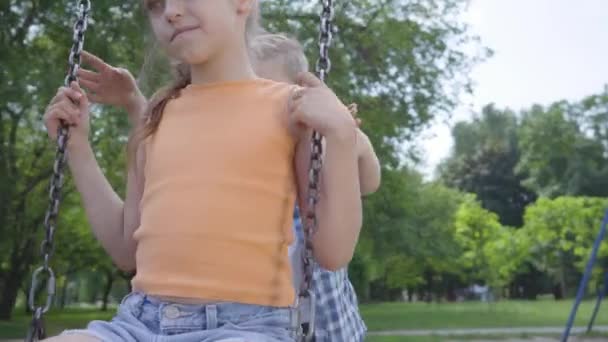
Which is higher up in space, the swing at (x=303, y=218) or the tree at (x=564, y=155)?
the tree at (x=564, y=155)

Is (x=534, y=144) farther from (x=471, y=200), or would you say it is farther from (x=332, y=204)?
(x=332, y=204)

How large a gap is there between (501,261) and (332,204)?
127ft

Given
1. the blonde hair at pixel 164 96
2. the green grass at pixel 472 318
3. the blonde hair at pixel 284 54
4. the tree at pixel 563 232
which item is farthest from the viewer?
the tree at pixel 563 232

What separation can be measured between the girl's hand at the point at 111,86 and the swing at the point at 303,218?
193 millimetres

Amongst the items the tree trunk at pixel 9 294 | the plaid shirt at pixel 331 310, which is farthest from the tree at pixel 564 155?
the plaid shirt at pixel 331 310

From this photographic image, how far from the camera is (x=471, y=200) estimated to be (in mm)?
40250

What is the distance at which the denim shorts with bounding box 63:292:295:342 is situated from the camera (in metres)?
1.59

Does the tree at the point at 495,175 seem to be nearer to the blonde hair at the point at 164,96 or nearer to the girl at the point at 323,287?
the girl at the point at 323,287

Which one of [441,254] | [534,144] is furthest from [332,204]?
[534,144]

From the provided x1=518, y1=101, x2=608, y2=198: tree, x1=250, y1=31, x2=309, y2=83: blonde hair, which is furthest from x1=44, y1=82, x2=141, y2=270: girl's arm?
x1=518, y1=101, x2=608, y2=198: tree

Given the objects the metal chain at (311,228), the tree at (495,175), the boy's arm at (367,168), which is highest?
the tree at (495,175)

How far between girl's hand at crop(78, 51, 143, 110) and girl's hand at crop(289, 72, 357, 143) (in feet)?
2.32

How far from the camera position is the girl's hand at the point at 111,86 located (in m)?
2.31

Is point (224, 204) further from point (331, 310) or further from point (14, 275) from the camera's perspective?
point (14, 275)
